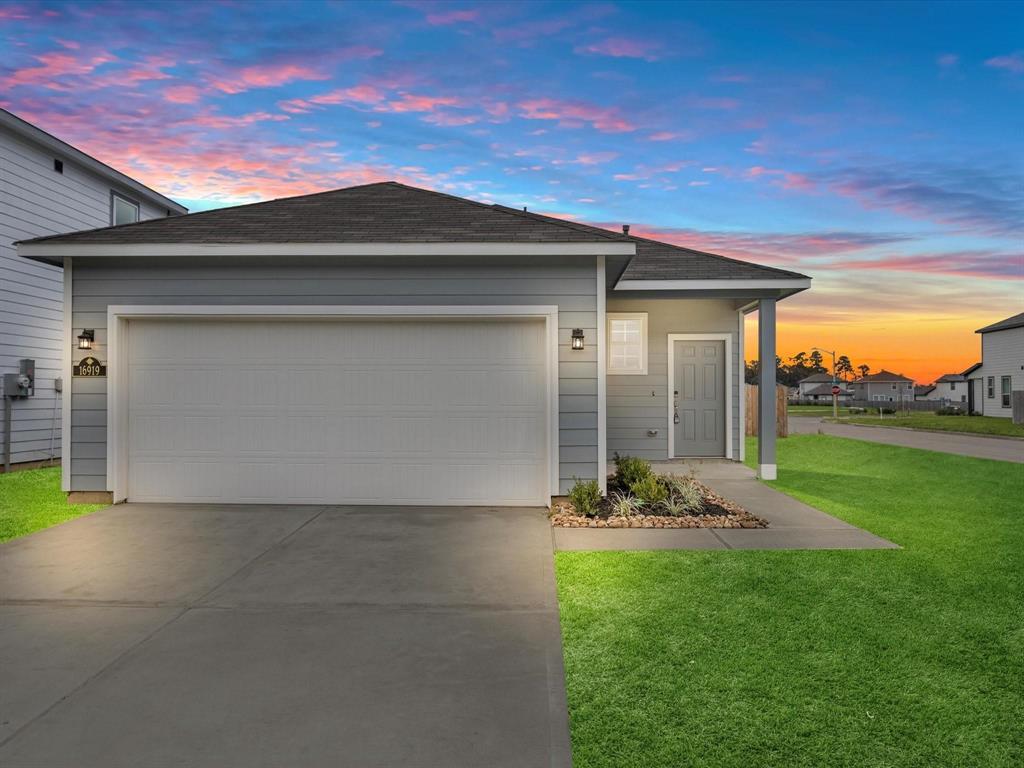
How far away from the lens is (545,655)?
11.3 ft

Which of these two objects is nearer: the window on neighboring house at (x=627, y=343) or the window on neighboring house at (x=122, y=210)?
the window on neighboring house at (x=627, y=343)

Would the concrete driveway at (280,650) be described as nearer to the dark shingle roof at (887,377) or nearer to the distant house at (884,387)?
the distant house at (884,387)

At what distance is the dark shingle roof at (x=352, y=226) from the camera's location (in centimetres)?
727

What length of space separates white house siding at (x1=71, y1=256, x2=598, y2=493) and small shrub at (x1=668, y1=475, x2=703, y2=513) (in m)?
1.05

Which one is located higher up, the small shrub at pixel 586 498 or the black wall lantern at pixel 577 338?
the black wall lantern at pixel 577 338

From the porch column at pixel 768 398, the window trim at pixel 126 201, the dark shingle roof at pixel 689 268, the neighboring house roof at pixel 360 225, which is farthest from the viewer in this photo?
the window trim at pixel 126 201

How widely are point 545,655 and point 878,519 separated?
544 cm

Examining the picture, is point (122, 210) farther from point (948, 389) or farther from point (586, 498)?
point (948, 389)

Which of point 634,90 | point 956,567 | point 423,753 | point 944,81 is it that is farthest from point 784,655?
point 944,81

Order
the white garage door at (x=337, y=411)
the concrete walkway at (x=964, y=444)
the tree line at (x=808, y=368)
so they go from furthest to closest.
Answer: the tree line at (x=808, y=368), the concrete walkway at (x=964, y=444), the white garage door at (x=337, y=411)

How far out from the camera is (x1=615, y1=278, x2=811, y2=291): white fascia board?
9.79m

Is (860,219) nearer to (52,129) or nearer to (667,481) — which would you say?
(667,481)

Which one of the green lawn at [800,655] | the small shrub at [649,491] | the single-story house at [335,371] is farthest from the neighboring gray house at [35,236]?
the green lawn at [800,655]

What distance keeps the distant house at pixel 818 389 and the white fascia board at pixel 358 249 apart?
277 feet
